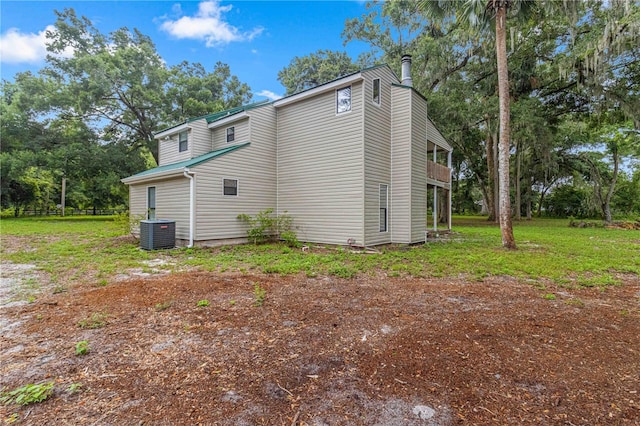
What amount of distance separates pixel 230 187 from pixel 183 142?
440cm

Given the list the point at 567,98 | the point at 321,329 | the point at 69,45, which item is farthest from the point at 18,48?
the point at 567,98

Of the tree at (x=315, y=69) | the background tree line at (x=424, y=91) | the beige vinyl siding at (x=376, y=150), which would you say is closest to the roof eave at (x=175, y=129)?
the beige vinyl siding at (x=376, y=150)

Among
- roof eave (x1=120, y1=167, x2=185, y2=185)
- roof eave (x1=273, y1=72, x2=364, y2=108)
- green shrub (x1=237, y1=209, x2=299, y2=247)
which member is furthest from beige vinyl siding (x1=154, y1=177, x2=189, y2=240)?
roof eave (x1=273, y1=72, x2=364, y2=108)

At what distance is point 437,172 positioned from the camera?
12336mm

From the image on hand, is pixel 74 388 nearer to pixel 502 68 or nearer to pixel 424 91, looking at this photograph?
pixel 502 68

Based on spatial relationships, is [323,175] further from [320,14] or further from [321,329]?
[320,14]

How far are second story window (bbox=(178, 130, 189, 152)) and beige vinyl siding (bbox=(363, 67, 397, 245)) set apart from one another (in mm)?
7886

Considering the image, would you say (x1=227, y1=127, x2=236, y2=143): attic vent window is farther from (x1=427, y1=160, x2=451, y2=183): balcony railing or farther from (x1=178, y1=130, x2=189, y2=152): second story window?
(x1=427, y1=160, x2=451, y2=183): balcony railing

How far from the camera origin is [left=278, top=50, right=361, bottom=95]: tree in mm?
23625

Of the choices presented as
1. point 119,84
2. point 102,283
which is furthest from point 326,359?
point 119,84

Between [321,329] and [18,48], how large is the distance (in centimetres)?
1730

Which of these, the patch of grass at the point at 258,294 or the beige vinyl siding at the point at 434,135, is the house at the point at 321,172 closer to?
the beige vinyl siding at the point at 434,135

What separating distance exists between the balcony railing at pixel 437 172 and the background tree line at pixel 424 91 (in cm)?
259

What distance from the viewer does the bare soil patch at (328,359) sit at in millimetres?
1871
